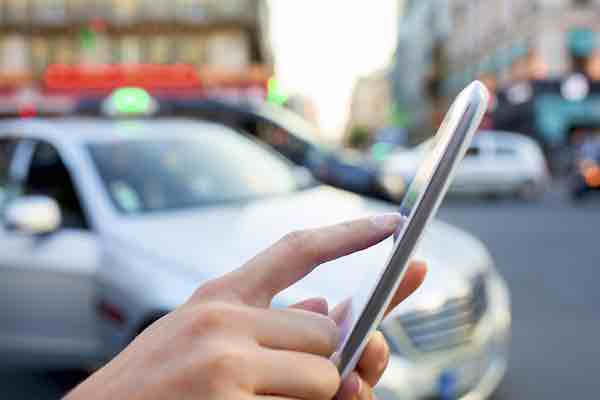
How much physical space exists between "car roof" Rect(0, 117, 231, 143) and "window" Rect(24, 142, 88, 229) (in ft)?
0.31

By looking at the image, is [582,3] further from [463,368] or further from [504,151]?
[463,368]

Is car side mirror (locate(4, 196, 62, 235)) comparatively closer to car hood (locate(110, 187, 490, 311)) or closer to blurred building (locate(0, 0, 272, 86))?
car hood (locate(110, 187, 490, 311))

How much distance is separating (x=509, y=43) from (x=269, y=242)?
3193cm

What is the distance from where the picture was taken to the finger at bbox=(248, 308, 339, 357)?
65cm

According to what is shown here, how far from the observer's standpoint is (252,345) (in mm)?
638

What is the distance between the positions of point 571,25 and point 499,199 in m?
14.7

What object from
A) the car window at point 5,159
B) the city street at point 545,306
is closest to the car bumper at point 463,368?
the city street at point 545,306

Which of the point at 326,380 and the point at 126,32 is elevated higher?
the point at 326,380

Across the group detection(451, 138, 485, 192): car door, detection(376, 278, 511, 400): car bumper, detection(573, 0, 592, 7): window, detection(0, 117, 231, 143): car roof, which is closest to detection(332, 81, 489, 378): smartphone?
detection(376, 278, 511, 400): car bumper

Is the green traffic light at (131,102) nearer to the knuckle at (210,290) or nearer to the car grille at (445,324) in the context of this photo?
the car grille at (445,324)

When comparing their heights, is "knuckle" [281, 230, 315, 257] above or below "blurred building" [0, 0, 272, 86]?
above

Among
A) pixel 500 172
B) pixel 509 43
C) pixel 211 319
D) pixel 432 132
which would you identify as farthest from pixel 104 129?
pixel 509 43

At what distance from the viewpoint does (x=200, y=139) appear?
13.1ft

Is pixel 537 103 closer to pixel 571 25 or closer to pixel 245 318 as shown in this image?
pixel 571 25
